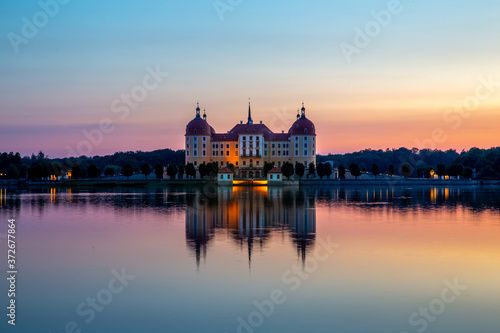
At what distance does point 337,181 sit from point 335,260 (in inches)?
2373

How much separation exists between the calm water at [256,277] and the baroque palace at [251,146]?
6816 centimetres

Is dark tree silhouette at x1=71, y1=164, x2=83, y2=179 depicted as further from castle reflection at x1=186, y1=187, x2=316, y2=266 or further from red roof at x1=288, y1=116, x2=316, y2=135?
castle reflection at x1=186, y1=187, x2=316, y2=266

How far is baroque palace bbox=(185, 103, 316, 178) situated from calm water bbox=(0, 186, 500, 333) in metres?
68.2

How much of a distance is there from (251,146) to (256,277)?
79091 millimetres

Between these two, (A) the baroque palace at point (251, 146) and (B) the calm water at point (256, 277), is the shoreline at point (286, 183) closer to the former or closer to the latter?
(A) the baroque palace at point (251, 146)

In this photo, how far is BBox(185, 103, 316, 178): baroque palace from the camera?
299 feet

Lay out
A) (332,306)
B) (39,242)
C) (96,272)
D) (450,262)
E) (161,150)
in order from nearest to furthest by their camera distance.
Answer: (332,306)
(96,272)
(450,262)
(39,242)
(161,150)

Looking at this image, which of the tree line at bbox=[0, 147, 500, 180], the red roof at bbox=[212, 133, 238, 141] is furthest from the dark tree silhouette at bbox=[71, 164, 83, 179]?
the red roof at bbox=[212, 133, 238, 141]

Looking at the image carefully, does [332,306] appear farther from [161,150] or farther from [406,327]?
[161,150]

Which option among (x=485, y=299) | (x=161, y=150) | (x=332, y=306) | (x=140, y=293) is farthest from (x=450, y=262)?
(x=161, y=150)

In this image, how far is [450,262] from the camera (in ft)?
47.0

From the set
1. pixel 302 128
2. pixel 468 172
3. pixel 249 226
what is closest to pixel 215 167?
pixel 302 128

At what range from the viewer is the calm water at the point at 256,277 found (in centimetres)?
932

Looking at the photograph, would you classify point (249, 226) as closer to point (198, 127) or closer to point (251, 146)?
point (251, 146)
